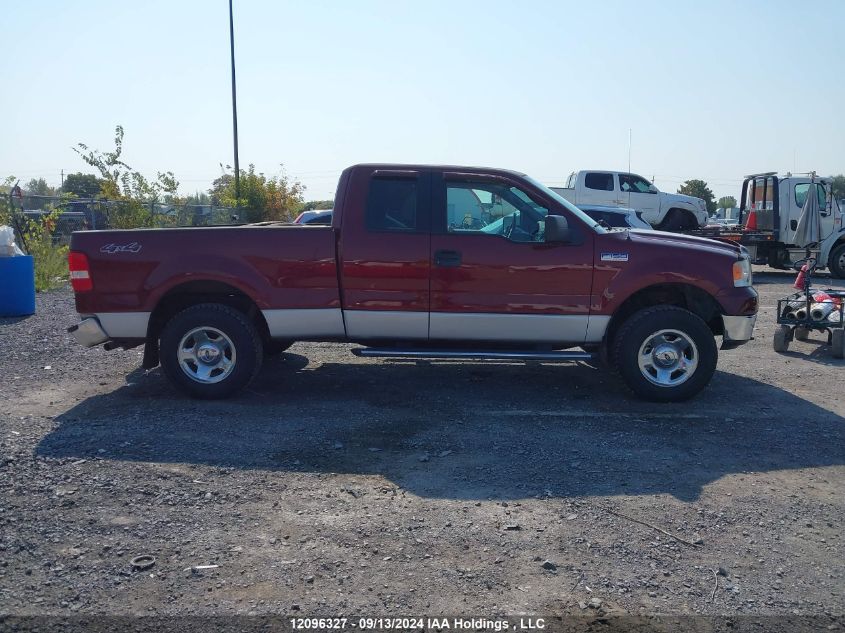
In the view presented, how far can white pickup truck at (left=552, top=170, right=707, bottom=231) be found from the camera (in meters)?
23.2

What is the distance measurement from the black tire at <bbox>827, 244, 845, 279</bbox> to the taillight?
17.6m

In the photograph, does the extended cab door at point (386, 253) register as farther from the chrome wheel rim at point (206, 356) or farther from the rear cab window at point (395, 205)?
the chrome wheel rim at point (206, 356)

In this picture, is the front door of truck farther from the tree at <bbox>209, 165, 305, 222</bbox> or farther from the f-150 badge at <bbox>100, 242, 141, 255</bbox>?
the tree at <bbox>209, 165, 305, 222</bbox>

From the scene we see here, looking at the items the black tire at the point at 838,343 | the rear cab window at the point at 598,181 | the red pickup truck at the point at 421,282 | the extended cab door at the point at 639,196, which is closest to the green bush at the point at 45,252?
the red pickup truck at the point at 421,282

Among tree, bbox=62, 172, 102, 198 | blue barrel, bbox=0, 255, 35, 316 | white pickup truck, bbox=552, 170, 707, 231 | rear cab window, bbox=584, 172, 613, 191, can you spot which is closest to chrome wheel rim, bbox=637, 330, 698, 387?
blue barrel, bbox=0, 255, 35, 316

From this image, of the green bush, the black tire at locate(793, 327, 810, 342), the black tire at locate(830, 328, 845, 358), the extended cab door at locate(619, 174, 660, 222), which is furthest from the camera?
the extended cab door at locate(619, 174, 660, 222)

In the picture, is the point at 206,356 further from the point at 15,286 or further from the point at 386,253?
the point at 15,286

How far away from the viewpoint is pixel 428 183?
22.7 feet

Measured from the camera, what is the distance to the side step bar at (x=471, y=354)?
22.2 feet

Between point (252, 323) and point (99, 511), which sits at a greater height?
point (252, 323)

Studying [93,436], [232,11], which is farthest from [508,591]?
[232,11]

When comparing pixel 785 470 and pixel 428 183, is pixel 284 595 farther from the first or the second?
pixel 428 183

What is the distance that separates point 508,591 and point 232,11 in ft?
89.6

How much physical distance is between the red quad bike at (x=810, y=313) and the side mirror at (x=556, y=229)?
421 cm
